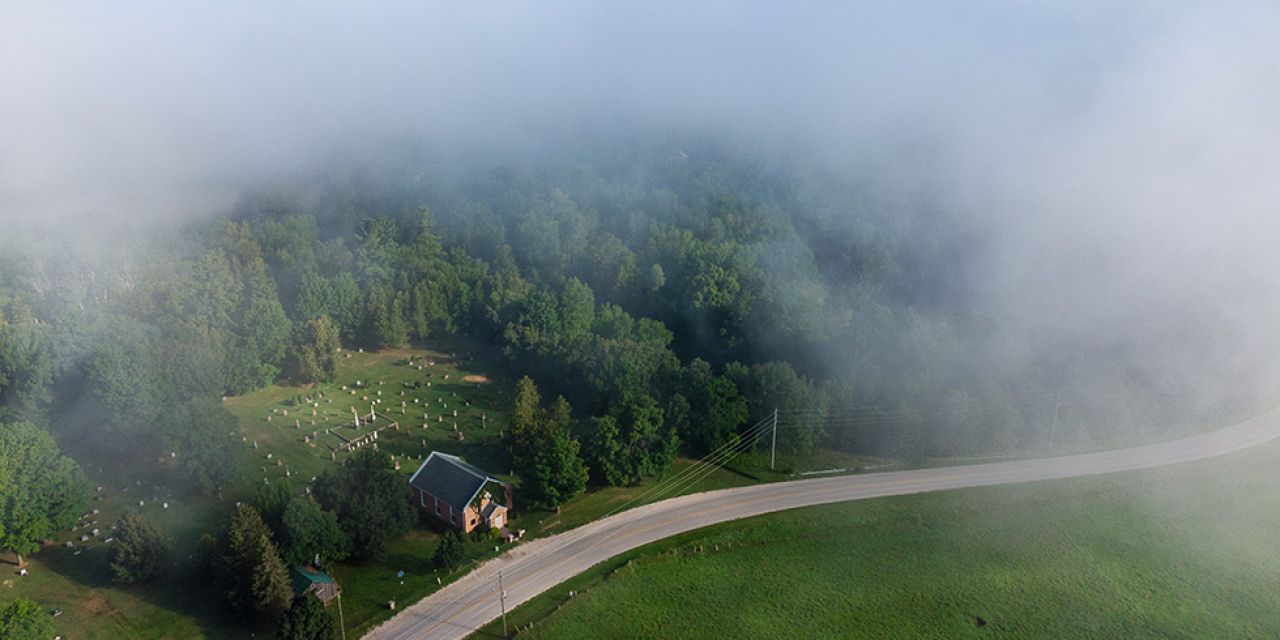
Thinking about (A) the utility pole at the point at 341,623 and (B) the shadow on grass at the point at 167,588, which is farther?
(B) the shadow on grass at the point at 167,588

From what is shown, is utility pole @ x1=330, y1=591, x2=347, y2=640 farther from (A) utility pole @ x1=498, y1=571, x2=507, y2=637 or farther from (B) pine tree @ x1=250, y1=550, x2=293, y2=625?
(A) utility pole @ x1=498, y1=571, x2=507, y2=637

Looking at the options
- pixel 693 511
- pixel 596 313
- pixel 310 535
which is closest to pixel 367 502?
pixel 310 535

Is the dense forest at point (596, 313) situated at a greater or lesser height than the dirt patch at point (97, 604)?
greater

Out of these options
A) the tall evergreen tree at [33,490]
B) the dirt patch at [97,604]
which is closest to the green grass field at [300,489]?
the dirt patch at [97,604]

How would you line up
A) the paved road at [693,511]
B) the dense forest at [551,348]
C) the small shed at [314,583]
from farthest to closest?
1. the dense forest at [551,348]
2. the paved road at [693,511]
3. the small shed at [314,583]

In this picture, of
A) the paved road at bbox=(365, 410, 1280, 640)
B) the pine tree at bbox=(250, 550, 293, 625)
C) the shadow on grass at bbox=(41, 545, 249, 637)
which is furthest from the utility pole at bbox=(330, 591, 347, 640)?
the shadow on grass at bbox=(41, 545, 249, 637)

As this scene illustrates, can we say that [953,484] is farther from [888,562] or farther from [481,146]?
[481,146]

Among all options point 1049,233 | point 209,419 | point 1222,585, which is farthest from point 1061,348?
point 209,419

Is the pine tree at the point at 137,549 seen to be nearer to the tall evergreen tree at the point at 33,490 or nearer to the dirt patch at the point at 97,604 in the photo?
the dirt patch at the point at 97,604
